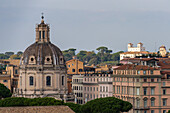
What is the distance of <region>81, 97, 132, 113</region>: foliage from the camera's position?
133 metres

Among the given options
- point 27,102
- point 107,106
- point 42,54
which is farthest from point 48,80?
point 107,106

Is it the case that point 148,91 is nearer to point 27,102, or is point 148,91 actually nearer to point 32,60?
point 27,102

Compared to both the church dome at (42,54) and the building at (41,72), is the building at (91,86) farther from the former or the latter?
the church dome at (42,54)

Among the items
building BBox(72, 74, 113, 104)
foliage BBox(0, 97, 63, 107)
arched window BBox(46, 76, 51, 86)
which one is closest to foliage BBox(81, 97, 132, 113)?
foliage BBox(0, 97, 63, 107)

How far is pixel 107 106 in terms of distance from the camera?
13350cm

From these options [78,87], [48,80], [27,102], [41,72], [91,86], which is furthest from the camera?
[78,87]

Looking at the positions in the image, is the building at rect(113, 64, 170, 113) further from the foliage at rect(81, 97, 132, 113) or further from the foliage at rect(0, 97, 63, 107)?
the foliage at rect(0, 97, 63, 107)

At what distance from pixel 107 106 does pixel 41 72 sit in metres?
46.6

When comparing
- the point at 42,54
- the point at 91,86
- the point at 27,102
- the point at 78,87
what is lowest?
the point at 27,102

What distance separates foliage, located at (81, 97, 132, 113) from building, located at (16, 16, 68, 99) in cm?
4200

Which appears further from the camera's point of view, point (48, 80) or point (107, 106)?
point (48, 80)

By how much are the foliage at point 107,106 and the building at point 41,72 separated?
138 feet

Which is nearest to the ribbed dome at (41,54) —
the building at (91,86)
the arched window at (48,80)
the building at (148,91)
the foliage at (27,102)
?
the arched window at (48,80)

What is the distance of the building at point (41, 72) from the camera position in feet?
583
